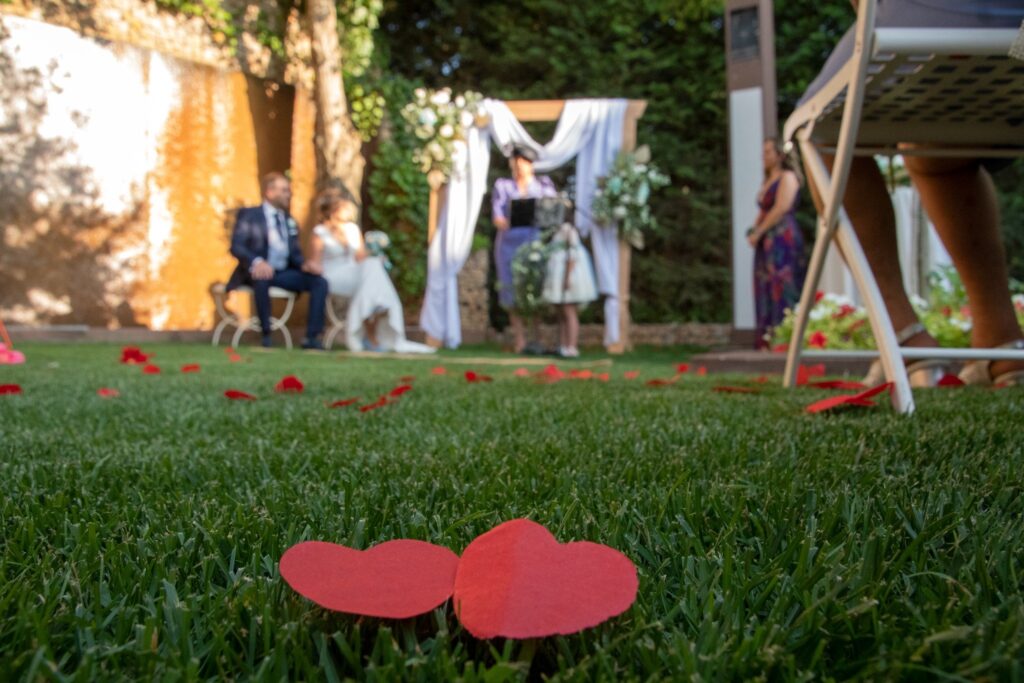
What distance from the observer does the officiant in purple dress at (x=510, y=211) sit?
821cm

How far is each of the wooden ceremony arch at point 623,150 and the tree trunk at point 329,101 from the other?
96 centimetres

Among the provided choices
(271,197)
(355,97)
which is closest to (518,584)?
(271,197)

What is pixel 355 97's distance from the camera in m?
10.5

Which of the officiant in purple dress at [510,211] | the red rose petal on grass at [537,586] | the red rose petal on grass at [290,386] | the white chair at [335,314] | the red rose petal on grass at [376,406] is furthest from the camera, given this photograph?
the white chair at [335,314]

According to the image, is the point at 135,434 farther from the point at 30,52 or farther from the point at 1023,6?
the point at 30,52

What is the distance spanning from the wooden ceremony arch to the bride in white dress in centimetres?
99

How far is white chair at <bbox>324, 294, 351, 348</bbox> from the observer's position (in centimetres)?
905

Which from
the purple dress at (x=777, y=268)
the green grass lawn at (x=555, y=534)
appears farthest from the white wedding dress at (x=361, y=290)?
the green grass lawn at (x=555, y=534)

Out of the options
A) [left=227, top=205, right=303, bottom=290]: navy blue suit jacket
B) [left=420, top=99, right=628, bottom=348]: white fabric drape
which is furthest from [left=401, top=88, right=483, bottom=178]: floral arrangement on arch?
[left=227, top=205, right=303, bottom=290]: navy blue suit jacket

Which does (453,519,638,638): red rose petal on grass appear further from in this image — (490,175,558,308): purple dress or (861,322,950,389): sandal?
(490,175,558,308): purple dress

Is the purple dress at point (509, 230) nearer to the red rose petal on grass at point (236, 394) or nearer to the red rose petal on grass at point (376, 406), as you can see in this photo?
the red rose petal on grass at point (236, 394)

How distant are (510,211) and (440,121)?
68.4 inches

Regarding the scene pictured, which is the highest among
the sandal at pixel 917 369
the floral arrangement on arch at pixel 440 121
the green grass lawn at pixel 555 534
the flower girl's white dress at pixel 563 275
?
the floral arrangement on arch at pixel 440 121

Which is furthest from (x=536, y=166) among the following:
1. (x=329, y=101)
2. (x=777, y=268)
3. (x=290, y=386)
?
(x=290, y=386)
